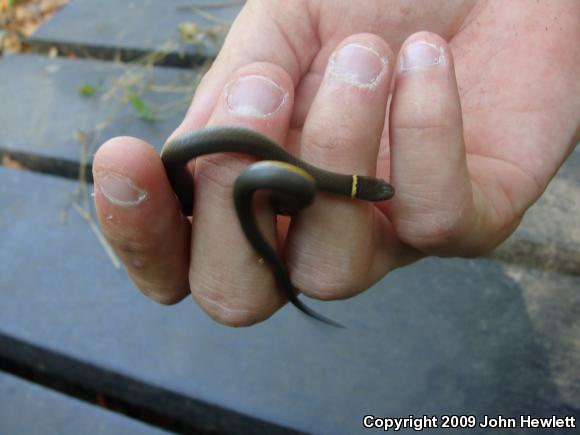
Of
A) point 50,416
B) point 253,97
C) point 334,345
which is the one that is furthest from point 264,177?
point 50,416

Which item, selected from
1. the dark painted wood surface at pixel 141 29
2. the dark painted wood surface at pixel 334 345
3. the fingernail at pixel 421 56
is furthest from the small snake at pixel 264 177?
the dark painted wood surface at pixel 141 29

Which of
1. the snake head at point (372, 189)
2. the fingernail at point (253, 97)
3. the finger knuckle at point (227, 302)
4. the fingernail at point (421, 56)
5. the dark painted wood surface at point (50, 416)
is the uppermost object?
the fingernail at point (421, 56)

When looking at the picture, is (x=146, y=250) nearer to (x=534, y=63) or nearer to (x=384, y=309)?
(x=384, y=309)

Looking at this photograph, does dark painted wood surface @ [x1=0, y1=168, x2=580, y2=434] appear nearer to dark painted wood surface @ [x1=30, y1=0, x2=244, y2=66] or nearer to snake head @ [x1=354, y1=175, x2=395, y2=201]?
snake head @ [x1=354, y1=175, x2=395, y2=201]

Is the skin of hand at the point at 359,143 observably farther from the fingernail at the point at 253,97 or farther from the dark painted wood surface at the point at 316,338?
the dark painted wood surface at the point at 316,338

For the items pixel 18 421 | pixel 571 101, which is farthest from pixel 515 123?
pixel 18 421

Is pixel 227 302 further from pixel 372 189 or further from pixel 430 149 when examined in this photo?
pixel 430 149

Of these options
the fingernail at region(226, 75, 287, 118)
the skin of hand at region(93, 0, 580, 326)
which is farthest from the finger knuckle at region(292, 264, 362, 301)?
the fingernail at region(226, 75, 287, 118)
